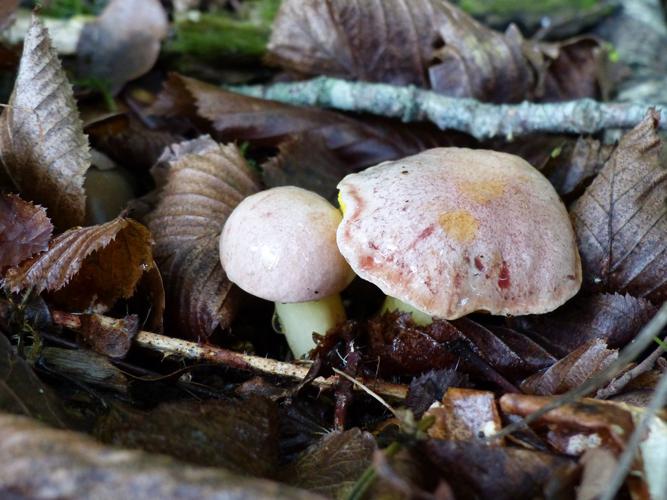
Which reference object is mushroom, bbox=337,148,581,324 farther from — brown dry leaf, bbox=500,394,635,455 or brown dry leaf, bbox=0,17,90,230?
brown dry leaf, bbox=0,17,90,230

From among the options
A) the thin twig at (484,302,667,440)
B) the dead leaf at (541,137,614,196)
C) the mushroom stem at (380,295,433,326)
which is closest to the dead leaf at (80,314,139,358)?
the mushroom stem at (380,295,433,326)

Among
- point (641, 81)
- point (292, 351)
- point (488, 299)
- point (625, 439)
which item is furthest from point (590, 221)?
point (641, 81)

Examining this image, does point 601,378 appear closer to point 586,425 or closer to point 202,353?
point 586,425

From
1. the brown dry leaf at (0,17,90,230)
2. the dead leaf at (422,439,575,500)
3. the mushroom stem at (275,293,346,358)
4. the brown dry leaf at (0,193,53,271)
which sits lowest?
the mushroom stem at (275,293,346,358)

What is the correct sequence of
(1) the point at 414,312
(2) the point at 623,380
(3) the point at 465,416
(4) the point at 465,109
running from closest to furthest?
(3) the point at 465,416
(2) the point at 623,380
(1) the point at 414,312
(4) the point at 465,109

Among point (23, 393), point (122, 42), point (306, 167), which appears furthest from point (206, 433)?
point (122, 42)

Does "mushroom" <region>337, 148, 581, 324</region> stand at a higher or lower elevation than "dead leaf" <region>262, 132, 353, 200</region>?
higher
